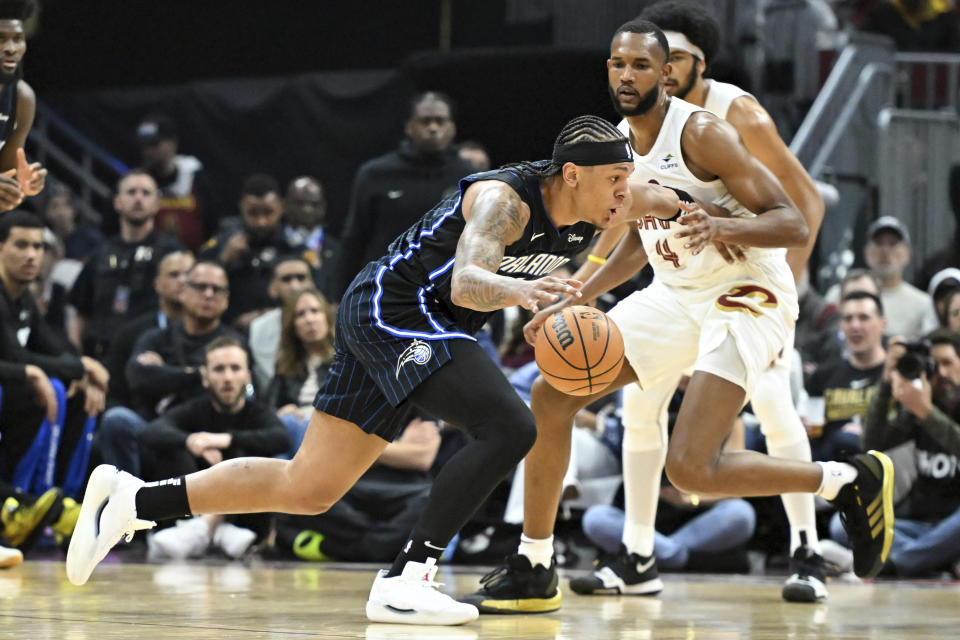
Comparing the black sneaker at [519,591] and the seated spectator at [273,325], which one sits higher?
the seated spectator at [273,325]

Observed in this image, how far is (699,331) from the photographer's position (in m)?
5.09

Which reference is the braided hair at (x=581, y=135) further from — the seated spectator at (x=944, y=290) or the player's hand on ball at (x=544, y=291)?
the seated spectator at (x=944, y=290)

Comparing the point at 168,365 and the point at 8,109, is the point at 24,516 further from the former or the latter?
the point at 8,109

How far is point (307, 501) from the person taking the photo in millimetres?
4434

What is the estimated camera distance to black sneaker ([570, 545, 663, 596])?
5504 mm

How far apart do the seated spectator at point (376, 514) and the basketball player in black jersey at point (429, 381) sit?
2.95 meters

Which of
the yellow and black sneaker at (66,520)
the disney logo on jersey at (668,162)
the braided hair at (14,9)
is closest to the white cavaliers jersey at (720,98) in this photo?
the disney logo on jersey at (668,162)

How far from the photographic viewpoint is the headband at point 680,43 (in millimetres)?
5262

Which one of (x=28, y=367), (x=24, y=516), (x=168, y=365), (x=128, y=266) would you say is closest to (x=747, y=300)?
(x=24, y=516)

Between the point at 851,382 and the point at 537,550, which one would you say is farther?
the point at 851,382

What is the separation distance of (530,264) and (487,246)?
0.47m

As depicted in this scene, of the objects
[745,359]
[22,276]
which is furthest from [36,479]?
[745,359]

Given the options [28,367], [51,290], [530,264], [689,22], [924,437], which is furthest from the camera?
[51,290]

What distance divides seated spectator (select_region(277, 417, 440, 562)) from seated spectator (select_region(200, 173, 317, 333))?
2.23 metres
